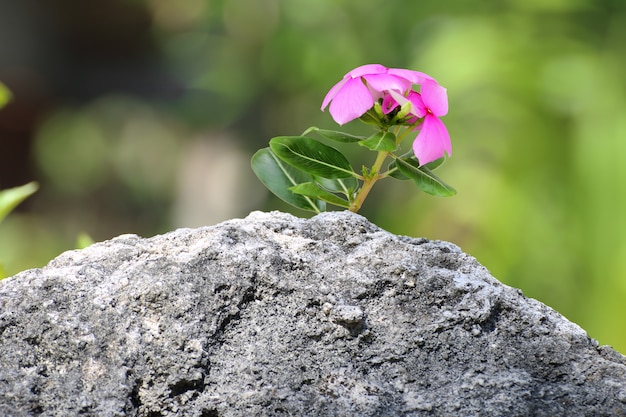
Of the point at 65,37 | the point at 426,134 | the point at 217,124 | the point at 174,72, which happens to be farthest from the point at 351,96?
the point at 65,37

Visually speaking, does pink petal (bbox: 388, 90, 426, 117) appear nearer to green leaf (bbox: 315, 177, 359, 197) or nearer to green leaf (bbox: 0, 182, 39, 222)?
green leaf (bbox: 315, 177, 359, 197)

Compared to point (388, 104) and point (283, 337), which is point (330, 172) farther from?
point (283, 337)

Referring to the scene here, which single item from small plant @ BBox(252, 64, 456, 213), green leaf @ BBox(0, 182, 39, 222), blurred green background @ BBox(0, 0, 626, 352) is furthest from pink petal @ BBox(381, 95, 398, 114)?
blurred green background @ BBox(0, 0, 626, 352)

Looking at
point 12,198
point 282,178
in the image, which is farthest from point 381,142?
point 12,198

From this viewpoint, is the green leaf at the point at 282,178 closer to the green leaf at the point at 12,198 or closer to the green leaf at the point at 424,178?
the green leaf at the point at 424,178

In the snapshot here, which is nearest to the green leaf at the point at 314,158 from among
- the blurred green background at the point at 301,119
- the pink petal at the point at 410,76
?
the pink petal at the point at 410,76
